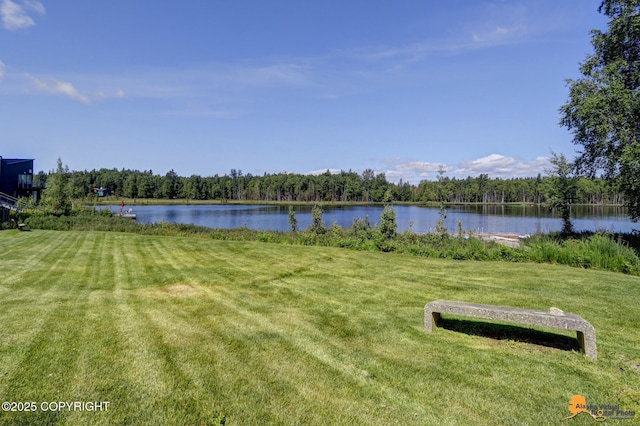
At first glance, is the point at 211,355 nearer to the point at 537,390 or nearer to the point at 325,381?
the point at 325,381

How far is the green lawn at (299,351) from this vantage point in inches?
119

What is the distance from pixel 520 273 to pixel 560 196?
50.7 feet

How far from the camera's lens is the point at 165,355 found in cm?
391

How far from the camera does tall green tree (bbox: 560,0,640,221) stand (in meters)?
14.0

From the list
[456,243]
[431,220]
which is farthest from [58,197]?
[431,220]

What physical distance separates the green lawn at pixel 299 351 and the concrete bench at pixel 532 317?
0.19m

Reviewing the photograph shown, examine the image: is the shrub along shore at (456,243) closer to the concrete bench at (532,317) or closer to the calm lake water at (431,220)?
the calm lake water at (431,220)

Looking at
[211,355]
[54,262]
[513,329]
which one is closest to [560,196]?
[513,329]

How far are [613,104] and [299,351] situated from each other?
55.8 ft

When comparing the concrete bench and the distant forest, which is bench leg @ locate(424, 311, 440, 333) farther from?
the distant forest

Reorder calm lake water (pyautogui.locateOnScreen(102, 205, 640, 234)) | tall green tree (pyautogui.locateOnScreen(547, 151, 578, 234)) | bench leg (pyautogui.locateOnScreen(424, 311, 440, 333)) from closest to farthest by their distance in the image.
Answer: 1. bench leg (pyautogui.locateOnScreen(424, 311, 440, 333))
2. tall green tree (pyautogui.locateOnScreen(547, 151, 578, 234))
3. calm lake water (pyautogui.locateOnScreen(102, 205, 640, 234))

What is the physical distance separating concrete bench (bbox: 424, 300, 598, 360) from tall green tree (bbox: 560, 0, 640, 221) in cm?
1326

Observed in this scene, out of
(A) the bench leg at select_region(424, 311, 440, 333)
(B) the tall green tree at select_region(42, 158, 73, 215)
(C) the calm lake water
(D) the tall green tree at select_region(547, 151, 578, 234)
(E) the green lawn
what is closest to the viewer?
(E) the green lawn

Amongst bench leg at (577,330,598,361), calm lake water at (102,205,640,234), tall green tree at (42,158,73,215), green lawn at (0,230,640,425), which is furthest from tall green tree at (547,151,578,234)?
tall green tree at (42,158,73,215)
